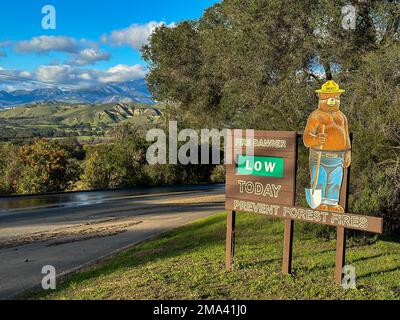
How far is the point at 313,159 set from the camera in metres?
7.51

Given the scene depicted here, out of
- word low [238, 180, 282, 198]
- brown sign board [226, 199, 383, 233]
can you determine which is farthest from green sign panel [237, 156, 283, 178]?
brown sign board [226, 199, 383, 233]

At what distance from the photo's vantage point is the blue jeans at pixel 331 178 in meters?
7.19

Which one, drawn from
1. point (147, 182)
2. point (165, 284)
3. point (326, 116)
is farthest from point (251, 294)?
point (147, 182)

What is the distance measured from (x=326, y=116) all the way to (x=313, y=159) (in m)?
0.75

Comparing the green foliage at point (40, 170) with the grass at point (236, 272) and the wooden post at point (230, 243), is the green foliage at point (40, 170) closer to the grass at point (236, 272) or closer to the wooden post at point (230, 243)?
the grass at point (236, 272)

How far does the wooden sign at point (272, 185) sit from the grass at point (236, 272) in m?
0.50

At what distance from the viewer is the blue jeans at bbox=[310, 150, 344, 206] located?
7191 millimetres

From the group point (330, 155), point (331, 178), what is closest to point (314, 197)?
point (331, 178)

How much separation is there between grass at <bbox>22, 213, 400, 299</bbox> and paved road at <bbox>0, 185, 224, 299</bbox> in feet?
3.38

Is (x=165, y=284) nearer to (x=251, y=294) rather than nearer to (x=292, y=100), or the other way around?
(x=251, y=294)

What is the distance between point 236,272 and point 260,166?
195 cm

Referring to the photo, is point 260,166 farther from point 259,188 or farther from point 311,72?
point 311,72

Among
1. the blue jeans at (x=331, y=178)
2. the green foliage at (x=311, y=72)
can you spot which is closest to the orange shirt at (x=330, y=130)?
the blue jeans at (x=331, y=178)

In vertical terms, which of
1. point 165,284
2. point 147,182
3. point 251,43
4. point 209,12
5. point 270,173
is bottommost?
point 147,182
